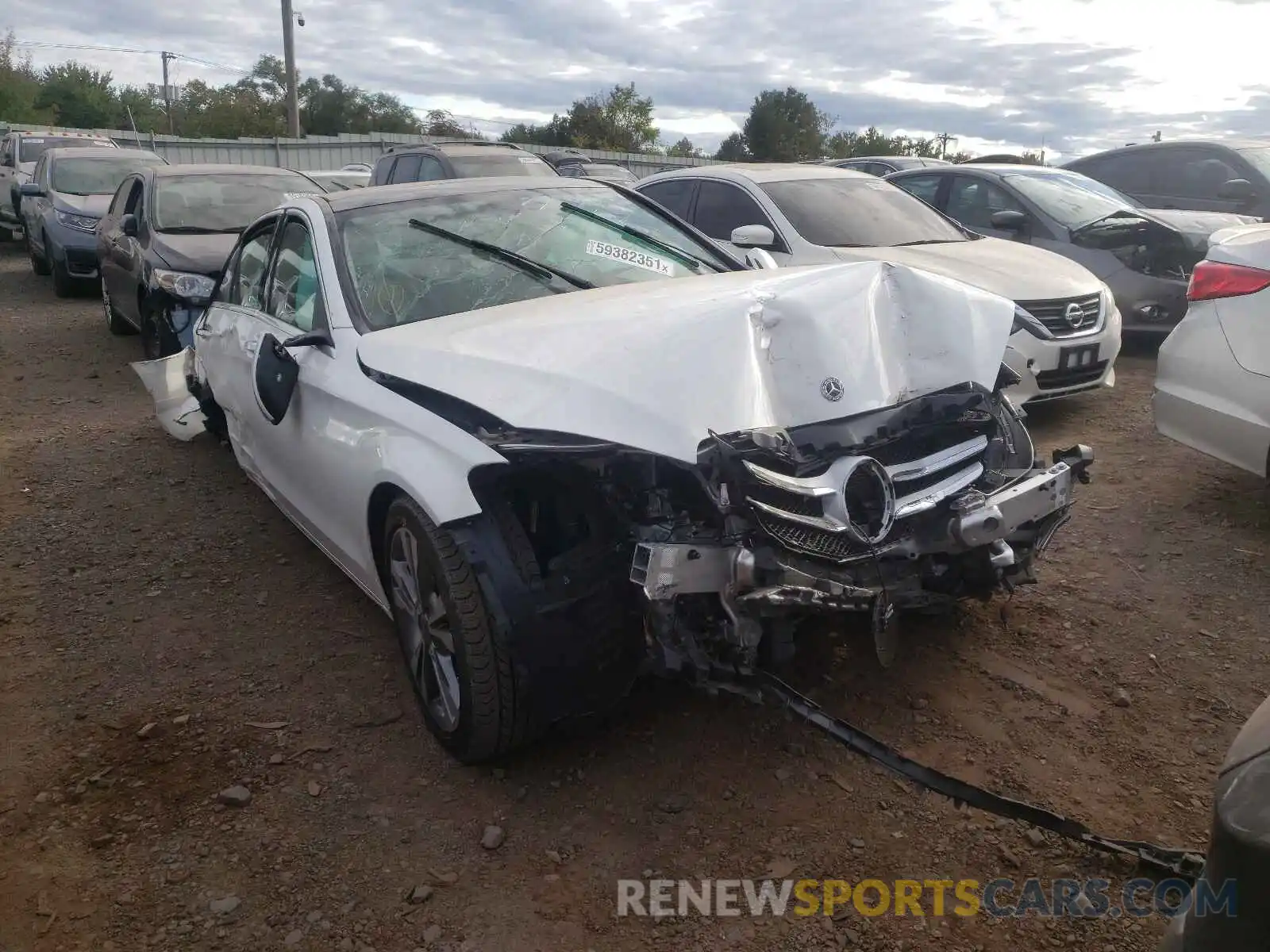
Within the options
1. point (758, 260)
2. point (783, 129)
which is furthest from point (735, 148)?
point (758, 260)

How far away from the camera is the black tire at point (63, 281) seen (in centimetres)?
1244

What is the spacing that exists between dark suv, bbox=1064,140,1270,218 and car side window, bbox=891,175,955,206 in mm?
2200

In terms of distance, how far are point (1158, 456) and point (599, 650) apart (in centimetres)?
420

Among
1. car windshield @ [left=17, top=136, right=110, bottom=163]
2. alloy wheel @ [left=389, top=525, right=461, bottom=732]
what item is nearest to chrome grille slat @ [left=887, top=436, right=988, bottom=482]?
alloy wheel @ [left=389, top=525, right=461, bottom=732]

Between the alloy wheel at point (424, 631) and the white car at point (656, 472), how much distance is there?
0.01 metres

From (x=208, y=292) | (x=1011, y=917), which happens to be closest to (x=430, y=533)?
(x=1011, y=917)

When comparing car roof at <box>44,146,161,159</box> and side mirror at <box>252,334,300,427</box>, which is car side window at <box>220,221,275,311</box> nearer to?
side mirror at <box>252,334,300,427</box>

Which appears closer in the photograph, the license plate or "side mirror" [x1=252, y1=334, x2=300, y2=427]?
"side mirror" [x1=252, y1=334, x2=300, y2=427]

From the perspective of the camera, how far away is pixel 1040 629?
364 cm

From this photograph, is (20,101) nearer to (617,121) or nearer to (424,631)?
(617,121)

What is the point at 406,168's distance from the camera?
1055 cm

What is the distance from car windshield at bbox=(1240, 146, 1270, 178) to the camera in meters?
8.77

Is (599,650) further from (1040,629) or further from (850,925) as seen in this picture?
(1040,629)

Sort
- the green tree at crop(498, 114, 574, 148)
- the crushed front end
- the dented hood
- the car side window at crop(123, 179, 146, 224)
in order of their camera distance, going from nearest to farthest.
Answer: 1. the crushed front end
2. the dented hood
3. the car side window at crop(123, 179, 146, 224)
4. the green tree at crop(498, 114, 574, 148)
